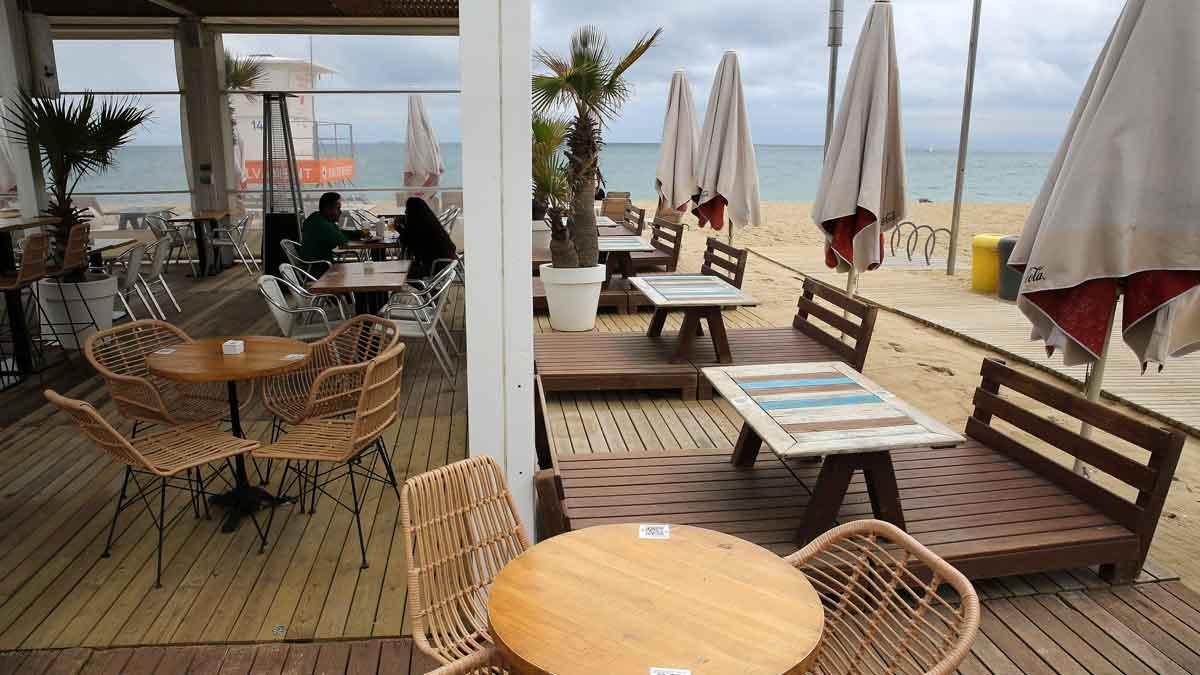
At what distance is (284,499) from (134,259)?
160 inches

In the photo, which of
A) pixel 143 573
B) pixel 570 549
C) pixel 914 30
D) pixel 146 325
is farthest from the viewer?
pixel 914 30

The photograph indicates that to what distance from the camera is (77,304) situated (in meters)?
6.32

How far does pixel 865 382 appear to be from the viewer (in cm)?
360

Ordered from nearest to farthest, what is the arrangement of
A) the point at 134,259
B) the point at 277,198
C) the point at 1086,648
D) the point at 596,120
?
the point at 1086,648 < the point at 134,259 < the point at 596,120 < the point at 277,198

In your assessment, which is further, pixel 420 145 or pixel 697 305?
pixel 420 145

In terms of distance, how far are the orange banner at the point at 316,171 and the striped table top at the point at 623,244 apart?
5031mm

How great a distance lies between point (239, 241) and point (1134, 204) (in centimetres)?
999

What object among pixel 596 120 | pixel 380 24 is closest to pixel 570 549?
pixel 596 120

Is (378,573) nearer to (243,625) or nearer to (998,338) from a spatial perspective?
(243,625)

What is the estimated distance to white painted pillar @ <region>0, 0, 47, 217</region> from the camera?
23.1 feet

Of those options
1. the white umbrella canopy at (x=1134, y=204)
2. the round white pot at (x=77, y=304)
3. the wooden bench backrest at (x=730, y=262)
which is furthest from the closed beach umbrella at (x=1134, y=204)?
the round white pot at (x=77, y=304)

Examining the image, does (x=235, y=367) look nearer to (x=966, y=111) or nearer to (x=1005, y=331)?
(x=1005, y=331)

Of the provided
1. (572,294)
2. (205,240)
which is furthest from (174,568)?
(205,240)

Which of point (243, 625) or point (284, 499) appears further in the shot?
point (284, 499)
